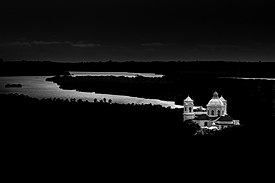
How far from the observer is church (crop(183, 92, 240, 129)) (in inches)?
1163

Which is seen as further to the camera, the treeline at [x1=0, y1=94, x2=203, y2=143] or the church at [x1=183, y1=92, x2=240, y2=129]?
the church at [x1=183, y1=92, x2=240, y2=129]

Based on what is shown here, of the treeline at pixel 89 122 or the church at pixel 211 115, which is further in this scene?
the church at pixel 211 115

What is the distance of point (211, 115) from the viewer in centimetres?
3167

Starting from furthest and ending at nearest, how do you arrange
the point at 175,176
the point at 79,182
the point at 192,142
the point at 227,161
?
the point at 192,142
the point at 227,161
the point at 175,176
the point at 79,182

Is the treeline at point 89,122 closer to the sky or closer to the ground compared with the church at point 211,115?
closer to the ground

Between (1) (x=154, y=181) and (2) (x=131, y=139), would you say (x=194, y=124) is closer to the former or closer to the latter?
(2) (x=131, y=139)

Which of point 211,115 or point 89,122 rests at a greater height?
point 211,115

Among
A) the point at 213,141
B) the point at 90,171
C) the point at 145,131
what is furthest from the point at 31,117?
the point at 90,171

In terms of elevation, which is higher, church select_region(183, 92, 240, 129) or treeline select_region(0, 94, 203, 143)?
church select_region(183, 92, 240, 129)

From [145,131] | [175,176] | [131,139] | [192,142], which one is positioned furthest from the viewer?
[145,131]

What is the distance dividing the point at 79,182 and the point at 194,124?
559 inches

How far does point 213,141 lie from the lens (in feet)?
85.8

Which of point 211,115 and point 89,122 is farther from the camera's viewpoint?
point 89,122

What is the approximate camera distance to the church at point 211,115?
2955cm
